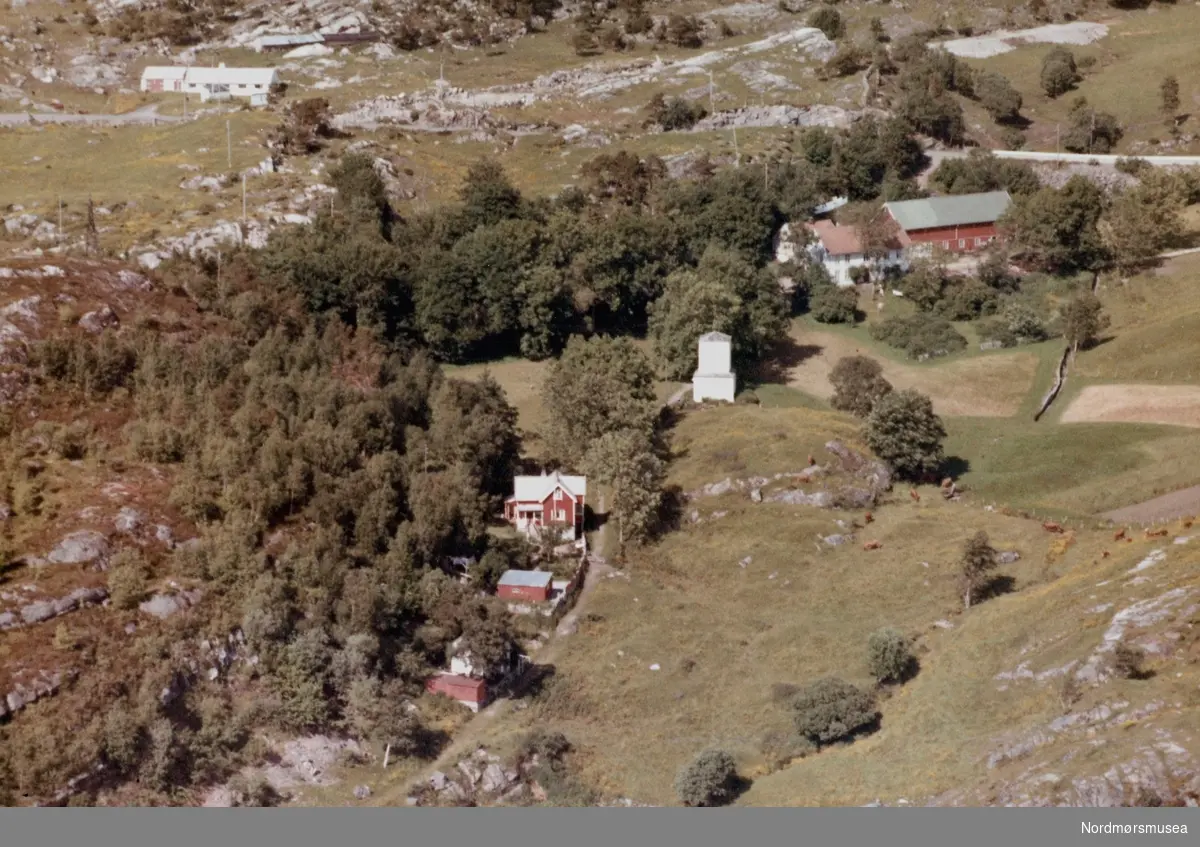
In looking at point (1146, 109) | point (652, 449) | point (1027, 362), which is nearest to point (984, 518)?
point (652, 449)

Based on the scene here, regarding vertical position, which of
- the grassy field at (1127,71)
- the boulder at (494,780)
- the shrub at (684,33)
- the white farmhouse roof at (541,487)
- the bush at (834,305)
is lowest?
the bush at (834,305)

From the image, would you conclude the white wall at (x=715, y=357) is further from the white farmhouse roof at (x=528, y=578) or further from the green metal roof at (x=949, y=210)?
the green metal roof at (x=949, y=210)

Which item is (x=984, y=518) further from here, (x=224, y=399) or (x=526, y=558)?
(x=224, y=399)

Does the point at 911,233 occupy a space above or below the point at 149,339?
below

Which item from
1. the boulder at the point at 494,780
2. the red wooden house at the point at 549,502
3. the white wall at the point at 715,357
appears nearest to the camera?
the boulder at the point at 494,780

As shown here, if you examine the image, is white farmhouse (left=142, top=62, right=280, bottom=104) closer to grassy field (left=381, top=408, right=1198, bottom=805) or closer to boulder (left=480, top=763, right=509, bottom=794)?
grassy field (left=381, top=408, right=1198, bottom=805)

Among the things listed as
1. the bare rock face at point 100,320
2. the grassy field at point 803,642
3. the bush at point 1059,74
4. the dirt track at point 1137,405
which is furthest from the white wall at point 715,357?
the bush at point 1059,74
